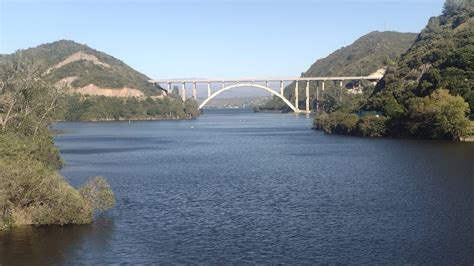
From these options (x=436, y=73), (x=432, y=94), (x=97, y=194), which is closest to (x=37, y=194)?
(x=97, y=194)

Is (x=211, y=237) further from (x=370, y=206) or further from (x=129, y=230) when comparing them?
(x=370, y=206)

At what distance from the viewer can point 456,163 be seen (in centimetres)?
3925

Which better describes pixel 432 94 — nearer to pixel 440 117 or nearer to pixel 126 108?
pixel 440 117

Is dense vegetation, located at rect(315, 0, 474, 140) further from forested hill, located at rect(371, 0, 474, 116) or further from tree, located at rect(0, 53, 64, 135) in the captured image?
tree, located at rect(0, 53, 64, 135)

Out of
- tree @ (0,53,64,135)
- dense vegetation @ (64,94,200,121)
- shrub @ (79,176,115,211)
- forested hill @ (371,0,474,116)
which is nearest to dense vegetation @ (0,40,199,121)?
dense vegetation @ (64,94,200,121)

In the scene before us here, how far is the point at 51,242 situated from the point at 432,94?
52103mm

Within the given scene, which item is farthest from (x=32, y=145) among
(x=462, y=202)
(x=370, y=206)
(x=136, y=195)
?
(x=462, y=202)

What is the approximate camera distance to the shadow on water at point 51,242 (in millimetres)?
18391

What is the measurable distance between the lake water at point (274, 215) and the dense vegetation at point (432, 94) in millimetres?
15659

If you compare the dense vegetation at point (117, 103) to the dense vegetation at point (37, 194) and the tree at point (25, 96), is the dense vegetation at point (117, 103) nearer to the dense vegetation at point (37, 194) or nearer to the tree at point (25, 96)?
the tree at point (25, 96)

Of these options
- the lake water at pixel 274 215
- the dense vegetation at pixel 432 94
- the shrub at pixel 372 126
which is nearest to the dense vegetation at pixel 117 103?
the dense vegetation at pixel 432 94

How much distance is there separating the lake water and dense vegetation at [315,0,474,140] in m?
15.7

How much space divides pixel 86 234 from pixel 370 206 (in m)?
12.6

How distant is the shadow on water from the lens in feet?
60.3
